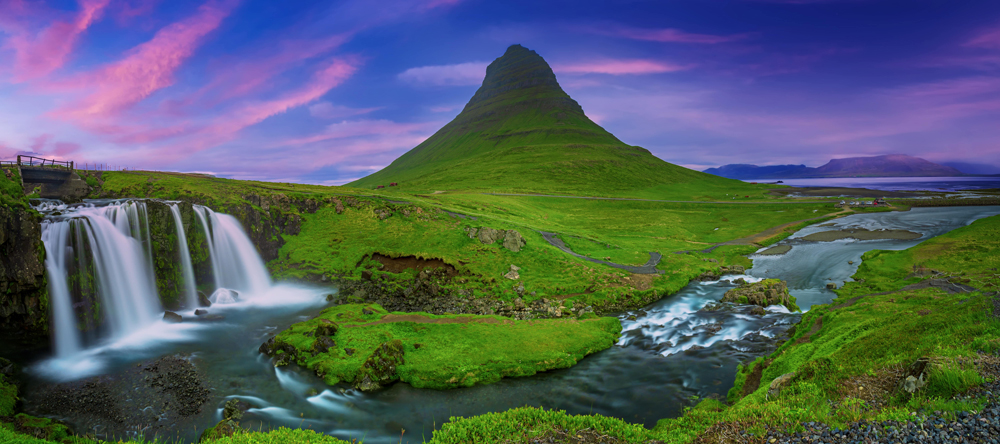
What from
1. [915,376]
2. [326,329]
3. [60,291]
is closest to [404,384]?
[326,329]

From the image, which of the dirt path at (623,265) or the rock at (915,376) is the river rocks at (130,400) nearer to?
the rock at (915,376)

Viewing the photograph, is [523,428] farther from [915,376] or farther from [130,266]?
[130,266]

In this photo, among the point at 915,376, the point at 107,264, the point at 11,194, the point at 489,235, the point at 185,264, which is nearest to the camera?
the point at 915,376

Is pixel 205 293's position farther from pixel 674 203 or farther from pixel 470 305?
pixel 674 203

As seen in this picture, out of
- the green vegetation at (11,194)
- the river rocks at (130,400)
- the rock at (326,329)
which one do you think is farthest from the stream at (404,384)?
the green vegetation at (11,194)

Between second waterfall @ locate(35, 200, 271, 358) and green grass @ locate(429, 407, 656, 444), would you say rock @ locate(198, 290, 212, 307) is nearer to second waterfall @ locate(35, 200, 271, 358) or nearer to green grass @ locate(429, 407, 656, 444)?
second waterfall @ locate(35, 200, 271, 358)

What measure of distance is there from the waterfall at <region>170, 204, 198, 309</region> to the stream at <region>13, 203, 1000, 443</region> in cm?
243

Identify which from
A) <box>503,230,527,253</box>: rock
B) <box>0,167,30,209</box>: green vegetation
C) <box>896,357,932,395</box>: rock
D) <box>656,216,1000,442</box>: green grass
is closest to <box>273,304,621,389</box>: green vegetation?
<box>656,216,1000,442</box>: green grass

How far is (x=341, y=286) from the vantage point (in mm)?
40906

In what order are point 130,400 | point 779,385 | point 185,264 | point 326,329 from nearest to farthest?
1. point 779,385
2. point 130,400
3. point 326,329
4. point 185,264

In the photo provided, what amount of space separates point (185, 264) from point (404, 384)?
2777 centimetres

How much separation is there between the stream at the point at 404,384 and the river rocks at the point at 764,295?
119 cm

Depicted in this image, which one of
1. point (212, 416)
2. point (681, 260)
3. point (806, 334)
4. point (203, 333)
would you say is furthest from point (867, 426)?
point (681, 260)

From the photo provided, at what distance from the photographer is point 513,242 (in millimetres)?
48125
